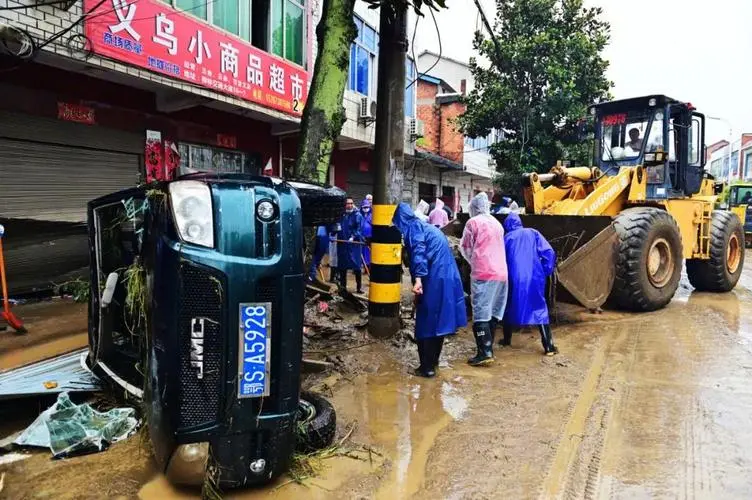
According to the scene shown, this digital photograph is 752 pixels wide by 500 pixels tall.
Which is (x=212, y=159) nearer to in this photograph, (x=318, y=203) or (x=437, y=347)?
(x=437, y=347)

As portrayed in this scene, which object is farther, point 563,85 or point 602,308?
point 563,85

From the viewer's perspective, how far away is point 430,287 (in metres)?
4.41

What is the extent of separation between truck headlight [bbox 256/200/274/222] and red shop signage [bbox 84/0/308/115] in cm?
495

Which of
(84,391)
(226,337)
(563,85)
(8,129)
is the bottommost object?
(84,391)

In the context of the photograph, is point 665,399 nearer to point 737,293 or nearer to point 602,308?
point 602,308

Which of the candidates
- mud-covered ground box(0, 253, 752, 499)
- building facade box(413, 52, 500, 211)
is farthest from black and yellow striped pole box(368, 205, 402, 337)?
building facade box(413, 52, 500, 211)

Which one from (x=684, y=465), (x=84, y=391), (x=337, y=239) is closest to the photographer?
(x=684, y=465)

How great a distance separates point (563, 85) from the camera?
1477cm

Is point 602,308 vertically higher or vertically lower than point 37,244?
lower

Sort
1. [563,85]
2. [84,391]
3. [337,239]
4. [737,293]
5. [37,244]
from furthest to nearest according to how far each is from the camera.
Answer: [563,85] < [737,293] < [337,239] < [37,244] < [84,391]

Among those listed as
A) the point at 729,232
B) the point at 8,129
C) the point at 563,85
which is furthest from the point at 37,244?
the point at 563,85

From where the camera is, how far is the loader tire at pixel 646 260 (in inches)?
265

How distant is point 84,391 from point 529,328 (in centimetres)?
484

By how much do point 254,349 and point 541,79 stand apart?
15004 millimetres
